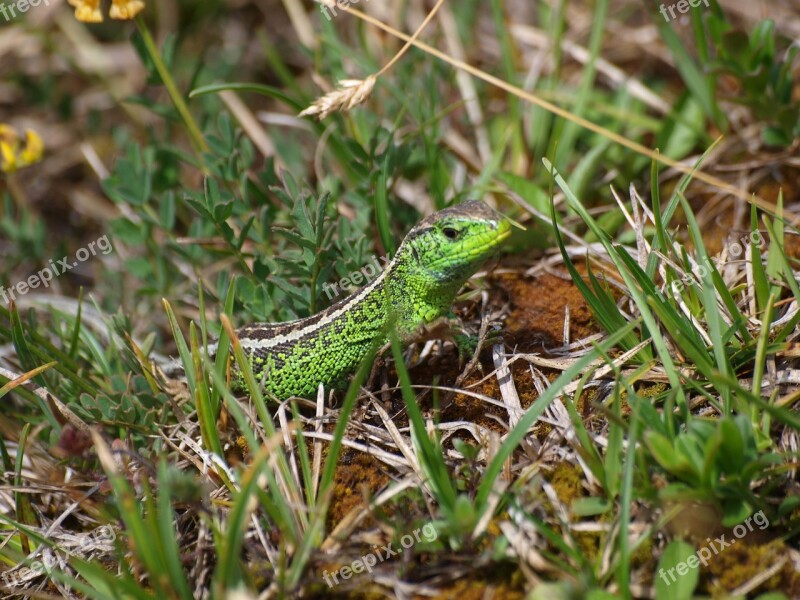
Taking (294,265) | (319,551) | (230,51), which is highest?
(230,51)

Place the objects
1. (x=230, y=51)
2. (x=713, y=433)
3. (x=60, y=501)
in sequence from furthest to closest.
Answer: (x=230, y=51) → (x=60, y=501) → (x=713, y=433)

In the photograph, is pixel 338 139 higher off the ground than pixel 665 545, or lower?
higher

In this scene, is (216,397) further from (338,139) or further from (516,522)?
(338,139)

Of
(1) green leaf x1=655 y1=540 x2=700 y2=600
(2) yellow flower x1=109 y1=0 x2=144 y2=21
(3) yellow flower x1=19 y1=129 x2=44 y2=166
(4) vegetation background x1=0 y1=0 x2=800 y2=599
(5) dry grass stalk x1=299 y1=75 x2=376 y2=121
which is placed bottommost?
(1) green leaf x1=655 y1=540 x2=700 y2=600

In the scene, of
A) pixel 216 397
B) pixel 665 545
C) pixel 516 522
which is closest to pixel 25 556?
pixel 216 397

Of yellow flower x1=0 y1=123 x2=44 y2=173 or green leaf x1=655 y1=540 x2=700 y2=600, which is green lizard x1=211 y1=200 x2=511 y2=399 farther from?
yellow flower x1=0 y1=123 x2=44 y2=173

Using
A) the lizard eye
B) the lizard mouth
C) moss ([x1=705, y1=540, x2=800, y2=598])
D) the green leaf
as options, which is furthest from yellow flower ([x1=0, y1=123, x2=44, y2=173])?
moss ([x1=705, y1=540, x2=800, y2=598])

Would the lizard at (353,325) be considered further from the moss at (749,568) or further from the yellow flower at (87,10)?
the yellow flower at (87,10)

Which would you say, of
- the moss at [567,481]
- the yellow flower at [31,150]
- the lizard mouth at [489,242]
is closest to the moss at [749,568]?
the moss at [567,481]
